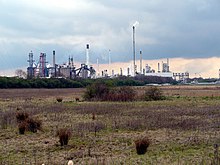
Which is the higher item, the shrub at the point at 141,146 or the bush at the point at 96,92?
the bush at the point at 96,92

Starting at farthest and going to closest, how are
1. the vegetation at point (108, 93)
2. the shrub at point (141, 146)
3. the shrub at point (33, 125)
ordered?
the vegetation at point (108, 93)
the shrub at point (33, 125)
the shrub at point (141, 146)

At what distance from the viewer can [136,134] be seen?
20406 mm

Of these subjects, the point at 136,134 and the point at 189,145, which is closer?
the point at 189,145

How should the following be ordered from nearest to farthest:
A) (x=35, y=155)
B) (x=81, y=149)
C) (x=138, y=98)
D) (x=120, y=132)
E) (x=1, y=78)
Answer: (x=35, y=155) → (x=81, y=149) → (x=120, y=132) → (x=138, y=98) → (x=1, y=78)

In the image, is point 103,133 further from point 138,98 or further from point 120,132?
point 138,98

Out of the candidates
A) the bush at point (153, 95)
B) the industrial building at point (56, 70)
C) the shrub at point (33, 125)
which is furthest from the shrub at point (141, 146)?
the industrial building at point (56, 70)

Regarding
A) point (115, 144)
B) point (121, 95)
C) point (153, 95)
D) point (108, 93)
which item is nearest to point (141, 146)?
point (115, 144)

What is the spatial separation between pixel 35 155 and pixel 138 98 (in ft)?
139

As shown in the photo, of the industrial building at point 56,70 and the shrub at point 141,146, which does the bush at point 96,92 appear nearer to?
the shrub at point 141,146

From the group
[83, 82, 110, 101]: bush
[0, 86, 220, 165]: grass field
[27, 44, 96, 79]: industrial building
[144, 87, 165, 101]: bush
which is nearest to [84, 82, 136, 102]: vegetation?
[83, 82, 110, 101]: bush

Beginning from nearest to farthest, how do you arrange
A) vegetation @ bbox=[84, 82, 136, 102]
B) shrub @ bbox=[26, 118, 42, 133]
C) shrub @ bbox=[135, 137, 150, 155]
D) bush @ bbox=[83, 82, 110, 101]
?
shrub @ bbox=[135, 137, 150, 155], shrub @ bbox=[26, 118, 42, 133], vegetation @ bbox=[84, 82, 136, 102], bush @ bbox=[83, 82, 110, 101]

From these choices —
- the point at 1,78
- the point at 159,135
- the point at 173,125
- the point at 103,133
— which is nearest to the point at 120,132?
the point at 103,133

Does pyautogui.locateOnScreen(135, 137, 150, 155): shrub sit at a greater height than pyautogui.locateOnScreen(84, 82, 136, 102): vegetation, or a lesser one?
lesser

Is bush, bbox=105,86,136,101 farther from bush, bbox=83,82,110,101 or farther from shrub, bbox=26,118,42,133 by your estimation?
shrub, bbox=26,118,42,133
